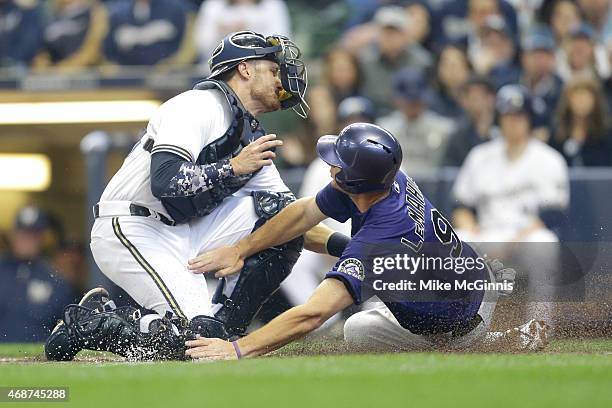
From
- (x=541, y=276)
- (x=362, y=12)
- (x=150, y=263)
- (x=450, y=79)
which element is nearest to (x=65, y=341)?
(x=150, y=263)

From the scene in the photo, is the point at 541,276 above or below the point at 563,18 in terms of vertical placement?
below

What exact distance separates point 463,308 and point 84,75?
6.08 meters

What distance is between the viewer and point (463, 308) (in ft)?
20.0

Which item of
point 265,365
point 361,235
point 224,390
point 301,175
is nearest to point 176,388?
point 224,390

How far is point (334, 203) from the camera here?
6.17 m

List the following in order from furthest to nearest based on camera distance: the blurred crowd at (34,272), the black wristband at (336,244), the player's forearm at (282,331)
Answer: the blurred crowd at (34,272), the black wristband at (336,244), the player's forearm at (282,331)

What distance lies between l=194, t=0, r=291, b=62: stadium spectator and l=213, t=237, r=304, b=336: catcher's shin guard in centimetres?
499

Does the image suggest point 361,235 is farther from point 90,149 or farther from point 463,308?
point 90,149

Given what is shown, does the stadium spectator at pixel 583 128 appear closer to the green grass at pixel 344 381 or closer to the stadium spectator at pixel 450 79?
the stadium spectator at pixel 450 79

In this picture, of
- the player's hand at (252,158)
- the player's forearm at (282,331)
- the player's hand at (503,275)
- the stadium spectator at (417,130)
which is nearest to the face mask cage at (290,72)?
the player's hand at (252,158)

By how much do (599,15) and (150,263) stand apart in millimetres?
6356

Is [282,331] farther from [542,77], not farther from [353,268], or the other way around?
[542,77]

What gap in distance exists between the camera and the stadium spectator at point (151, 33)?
37.9 feet

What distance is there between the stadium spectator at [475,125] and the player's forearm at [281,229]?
4.03 meters
